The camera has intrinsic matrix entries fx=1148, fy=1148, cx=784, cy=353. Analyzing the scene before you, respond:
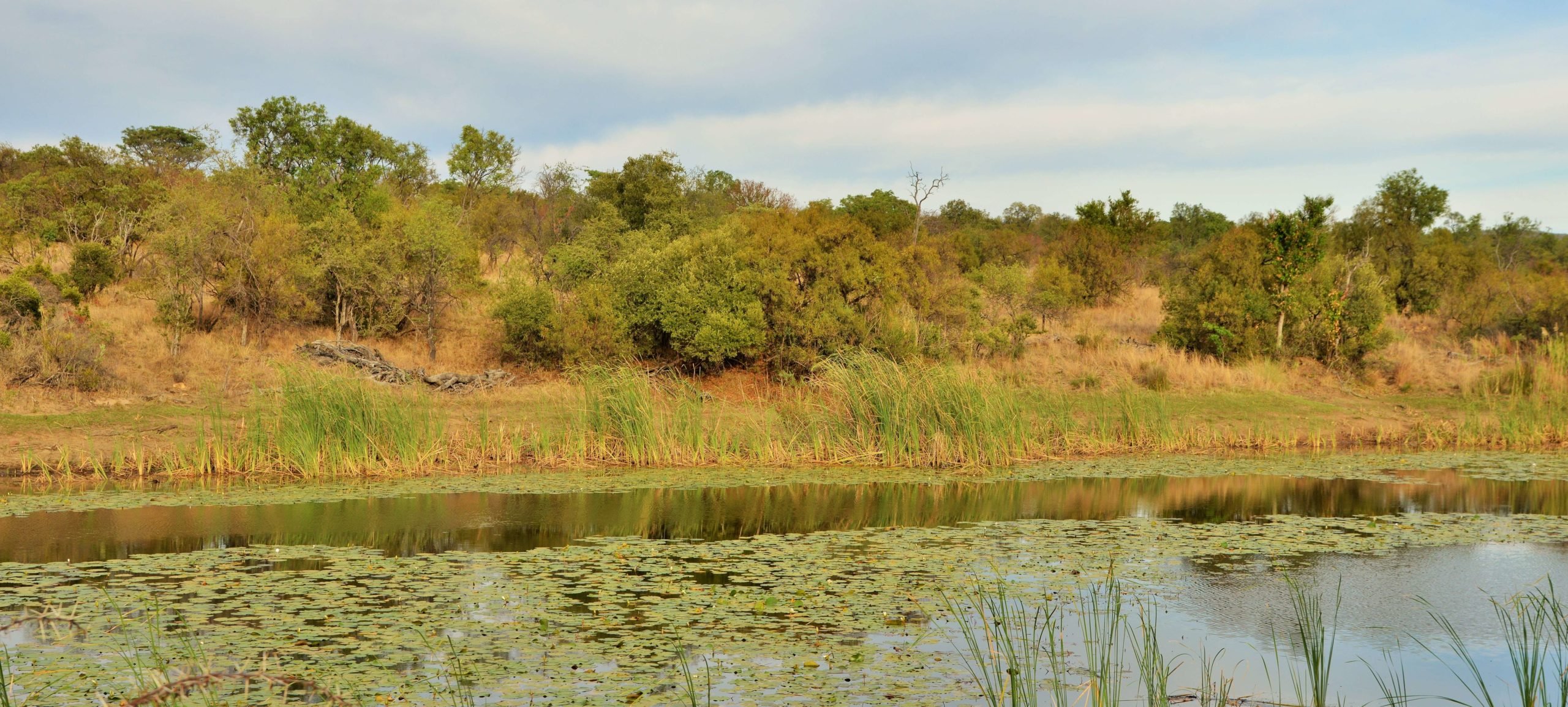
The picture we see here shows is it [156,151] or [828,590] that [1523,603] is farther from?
[156,151]

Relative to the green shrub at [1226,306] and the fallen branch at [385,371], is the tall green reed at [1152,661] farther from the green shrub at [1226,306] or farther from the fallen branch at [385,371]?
the green shrub at [1226,306]

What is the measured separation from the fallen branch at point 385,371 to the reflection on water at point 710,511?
7749 mm

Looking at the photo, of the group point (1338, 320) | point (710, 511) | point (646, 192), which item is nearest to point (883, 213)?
point (646, 192)

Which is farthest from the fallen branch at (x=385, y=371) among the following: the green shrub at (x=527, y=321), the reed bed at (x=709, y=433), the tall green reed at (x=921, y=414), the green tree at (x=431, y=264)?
the tall green reed at (x=921, y=414)

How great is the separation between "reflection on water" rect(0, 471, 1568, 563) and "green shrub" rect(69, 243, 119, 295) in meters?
14.3

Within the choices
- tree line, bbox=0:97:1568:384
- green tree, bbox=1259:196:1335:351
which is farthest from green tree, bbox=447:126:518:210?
green tree, bbox=1259:196:1335:351

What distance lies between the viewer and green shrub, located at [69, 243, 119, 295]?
906 inches

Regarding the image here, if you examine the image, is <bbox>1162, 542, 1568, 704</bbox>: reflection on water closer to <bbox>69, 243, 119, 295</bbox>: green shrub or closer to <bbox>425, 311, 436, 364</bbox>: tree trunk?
<bbox>425, 311, 436, 364</bbox>: tree trunk

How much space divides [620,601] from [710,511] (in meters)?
4.16

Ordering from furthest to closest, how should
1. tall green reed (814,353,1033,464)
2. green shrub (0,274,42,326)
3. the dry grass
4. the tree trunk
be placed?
the tree trunk < green shrub (0,274,42,326) < the dry grass < tall green reed (814,353,1033,464)

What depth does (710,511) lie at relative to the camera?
11594 millimetres

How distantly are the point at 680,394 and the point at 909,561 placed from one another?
6924mm

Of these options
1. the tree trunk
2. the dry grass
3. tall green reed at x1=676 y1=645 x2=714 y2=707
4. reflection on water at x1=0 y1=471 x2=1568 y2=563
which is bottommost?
reflection on water at x1=0 y1=471 x2=1568 y2=563

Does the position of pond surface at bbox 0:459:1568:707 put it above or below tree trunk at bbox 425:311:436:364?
below
